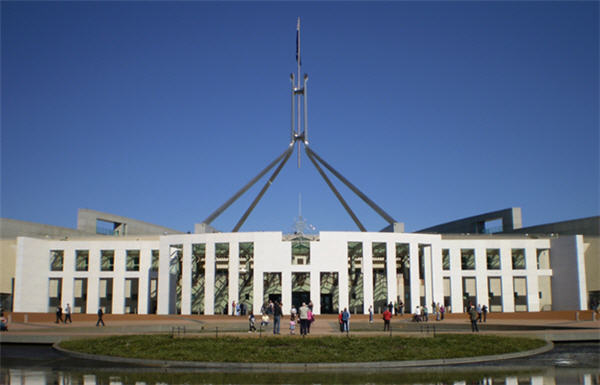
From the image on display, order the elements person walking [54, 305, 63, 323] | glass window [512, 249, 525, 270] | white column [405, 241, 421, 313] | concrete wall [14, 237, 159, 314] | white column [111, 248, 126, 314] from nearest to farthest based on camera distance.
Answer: person walking [54, 305, 63, 323]
white column [405, 241, 421, 313]
concrete wall [14, 237, 159, 314]
white column [111, 248, 126, 314]
glass window [512, 249, 525, 270]

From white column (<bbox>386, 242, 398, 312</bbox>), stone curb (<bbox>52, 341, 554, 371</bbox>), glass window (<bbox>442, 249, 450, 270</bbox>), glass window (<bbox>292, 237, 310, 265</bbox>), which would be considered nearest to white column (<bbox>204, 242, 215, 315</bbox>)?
glass window (<bbox>292, 237, 310, 265</bbox>)

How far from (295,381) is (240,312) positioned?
90.3 feet

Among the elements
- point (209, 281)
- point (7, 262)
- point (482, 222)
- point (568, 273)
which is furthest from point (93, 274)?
point (482, 222)

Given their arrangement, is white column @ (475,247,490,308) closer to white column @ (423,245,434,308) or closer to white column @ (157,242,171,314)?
white column @ (423,245,434,308)

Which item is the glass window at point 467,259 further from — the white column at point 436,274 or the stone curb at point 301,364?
the stone curb at point 301,364

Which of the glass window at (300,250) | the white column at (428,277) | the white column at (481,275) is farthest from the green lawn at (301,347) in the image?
the white column at (481,275)

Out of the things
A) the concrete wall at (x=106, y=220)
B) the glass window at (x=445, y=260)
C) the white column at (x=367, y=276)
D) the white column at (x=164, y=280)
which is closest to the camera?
the white column at (x=367, y=276)

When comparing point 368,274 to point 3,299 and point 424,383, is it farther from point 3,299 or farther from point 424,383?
point 3,299

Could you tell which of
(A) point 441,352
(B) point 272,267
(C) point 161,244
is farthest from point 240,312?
(A) point 441,352

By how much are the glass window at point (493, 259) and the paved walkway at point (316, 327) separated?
33.1 feet

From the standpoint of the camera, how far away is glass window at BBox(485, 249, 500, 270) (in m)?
50.3

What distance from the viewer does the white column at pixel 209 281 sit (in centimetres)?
4128

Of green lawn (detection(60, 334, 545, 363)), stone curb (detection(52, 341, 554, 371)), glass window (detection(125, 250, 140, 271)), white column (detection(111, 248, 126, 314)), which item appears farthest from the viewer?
glass window (detection(125, 250, 140, 271))

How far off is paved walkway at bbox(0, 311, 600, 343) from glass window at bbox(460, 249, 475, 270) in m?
9.83
